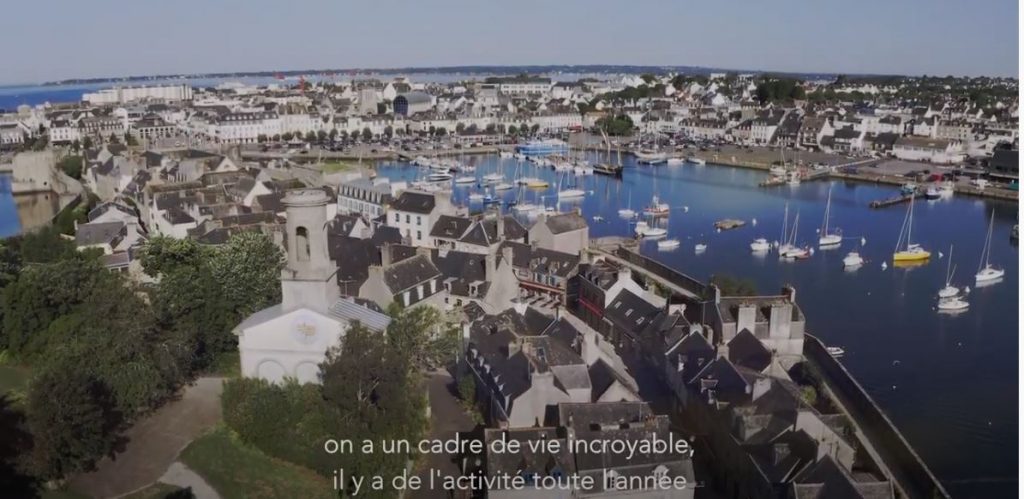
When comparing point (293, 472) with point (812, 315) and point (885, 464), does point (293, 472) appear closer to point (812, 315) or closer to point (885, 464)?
point (885, 464)

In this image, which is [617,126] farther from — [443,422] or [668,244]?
[443,422]

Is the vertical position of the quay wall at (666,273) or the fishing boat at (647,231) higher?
the quay wall at (666,273)

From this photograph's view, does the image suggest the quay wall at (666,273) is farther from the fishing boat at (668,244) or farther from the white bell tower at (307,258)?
the white bell tower at (307,258)

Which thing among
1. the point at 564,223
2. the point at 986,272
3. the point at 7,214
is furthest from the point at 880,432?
the point at 7,214

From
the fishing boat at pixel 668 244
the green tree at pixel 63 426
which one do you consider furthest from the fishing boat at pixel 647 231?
the green tree at pixel 63 426

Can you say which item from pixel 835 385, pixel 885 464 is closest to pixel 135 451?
pixel 885 464

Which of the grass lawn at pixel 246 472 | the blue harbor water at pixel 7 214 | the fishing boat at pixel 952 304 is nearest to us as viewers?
the grass lawn at pixel 246 472

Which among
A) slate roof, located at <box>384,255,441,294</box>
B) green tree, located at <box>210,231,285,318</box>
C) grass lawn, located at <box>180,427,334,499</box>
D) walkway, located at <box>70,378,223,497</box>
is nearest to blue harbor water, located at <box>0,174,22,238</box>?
green tree, located at <box>210,231,285,318</box>
